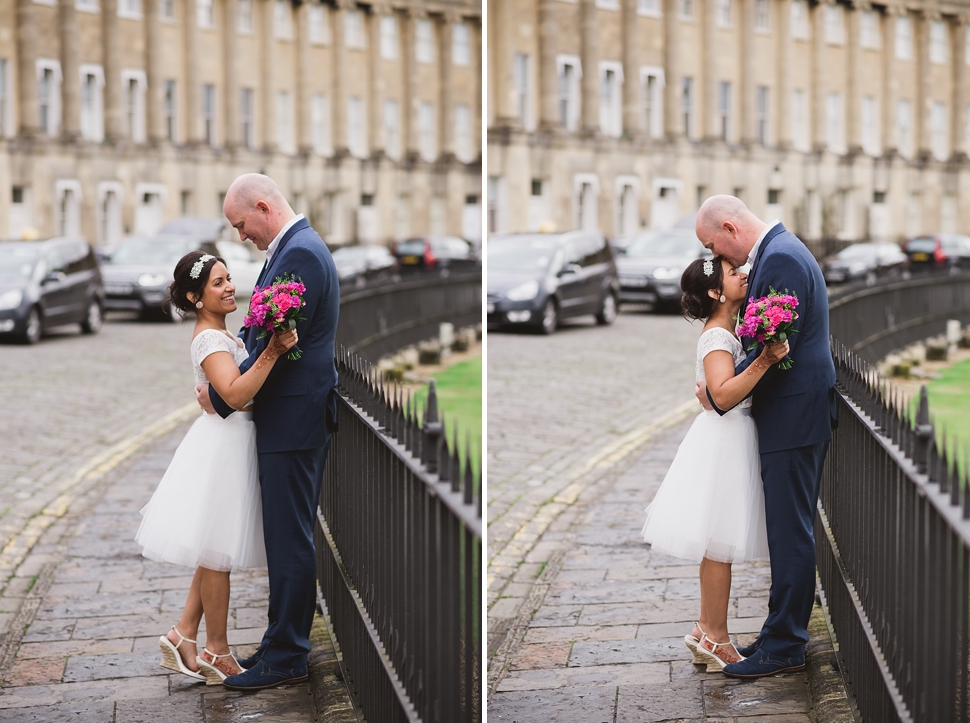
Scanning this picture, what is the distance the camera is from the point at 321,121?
42750 millimetres

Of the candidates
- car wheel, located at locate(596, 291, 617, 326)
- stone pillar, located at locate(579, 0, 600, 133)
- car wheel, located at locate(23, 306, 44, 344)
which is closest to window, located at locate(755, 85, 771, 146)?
stone pillar, located at locate(579, 0, 600, 133)

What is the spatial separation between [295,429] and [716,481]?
1.27m

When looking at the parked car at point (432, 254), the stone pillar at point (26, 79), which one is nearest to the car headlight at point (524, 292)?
the parked car at point (432, 254)

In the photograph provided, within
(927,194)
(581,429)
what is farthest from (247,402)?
(927,194)

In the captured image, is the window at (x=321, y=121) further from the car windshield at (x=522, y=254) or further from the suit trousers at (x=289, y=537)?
the suit trousers at (x=289, y=537)

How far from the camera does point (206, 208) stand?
38344mm

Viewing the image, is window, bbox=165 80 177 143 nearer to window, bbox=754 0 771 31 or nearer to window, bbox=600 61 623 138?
window, bbox=600 61 623 138

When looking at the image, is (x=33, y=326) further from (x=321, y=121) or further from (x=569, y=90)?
(x=321, y=121)

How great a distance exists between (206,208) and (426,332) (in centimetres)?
2563

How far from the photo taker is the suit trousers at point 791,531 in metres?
4.01

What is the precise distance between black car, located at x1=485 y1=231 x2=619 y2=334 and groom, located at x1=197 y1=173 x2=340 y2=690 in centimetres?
1143

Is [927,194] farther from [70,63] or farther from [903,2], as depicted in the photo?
[70,63]

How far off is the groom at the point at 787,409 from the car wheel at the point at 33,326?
1321 centimetres

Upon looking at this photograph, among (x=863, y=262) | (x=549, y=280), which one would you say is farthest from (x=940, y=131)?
(x=549, y=280)
